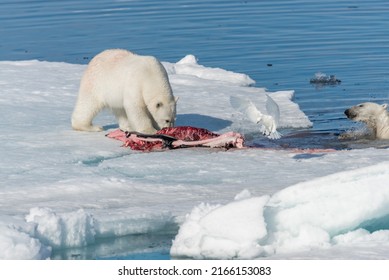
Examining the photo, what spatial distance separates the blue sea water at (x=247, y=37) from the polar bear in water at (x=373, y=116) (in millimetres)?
190

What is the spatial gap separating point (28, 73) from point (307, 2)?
1061 cm

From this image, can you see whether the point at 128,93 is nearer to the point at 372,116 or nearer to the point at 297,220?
the point at 372,116

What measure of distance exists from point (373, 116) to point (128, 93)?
2.88 metres

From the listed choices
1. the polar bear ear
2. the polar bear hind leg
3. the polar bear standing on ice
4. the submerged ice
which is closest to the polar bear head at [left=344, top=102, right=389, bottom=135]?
the polar bear standing on ice

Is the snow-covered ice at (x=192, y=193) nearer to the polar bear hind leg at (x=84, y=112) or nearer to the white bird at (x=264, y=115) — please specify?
the polar bear hind leg at (x=84, y=112)

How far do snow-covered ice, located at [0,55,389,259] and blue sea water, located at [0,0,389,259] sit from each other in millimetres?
1948

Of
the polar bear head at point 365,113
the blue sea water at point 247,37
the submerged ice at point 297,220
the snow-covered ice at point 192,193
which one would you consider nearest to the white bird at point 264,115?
the snow-covered ice at point 192,193

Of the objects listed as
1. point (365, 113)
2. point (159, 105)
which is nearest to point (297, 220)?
point (159, 105)

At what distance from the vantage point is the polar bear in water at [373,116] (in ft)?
34.6

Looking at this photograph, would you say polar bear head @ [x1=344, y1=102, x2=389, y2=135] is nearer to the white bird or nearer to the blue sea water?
the blue sea water

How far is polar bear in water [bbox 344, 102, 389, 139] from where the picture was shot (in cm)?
1054

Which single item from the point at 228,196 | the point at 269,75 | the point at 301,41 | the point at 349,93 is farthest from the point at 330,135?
the point at 301,41
